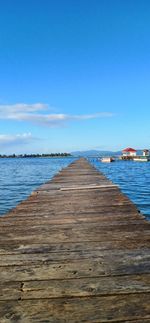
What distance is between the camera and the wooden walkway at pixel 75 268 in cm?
272

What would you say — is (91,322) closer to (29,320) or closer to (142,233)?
(29,320)

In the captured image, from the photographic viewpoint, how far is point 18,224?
6359mm

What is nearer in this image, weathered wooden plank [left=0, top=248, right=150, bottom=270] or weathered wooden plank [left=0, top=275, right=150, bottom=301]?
weathered wooden plank [left=0, top=275, right=150, bottom=301]

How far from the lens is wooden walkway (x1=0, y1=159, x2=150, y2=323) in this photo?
2.72 meters

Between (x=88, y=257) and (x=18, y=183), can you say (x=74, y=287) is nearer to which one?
(x=88, y=257)

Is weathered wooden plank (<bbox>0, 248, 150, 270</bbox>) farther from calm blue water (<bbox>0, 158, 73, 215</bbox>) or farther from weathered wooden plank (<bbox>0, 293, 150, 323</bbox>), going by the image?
calm blue water (<bbox>0, 158, 73, 215</bbox>)

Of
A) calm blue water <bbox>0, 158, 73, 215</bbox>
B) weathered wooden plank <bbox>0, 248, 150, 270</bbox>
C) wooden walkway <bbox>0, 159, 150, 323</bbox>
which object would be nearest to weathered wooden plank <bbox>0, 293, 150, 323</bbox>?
wooden walkway <bbox>0, 159, 150, 323</bbox>

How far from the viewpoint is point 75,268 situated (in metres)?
3.69

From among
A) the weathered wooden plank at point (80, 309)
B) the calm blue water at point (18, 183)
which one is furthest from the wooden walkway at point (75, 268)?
the calm blue water at point (18, 183)

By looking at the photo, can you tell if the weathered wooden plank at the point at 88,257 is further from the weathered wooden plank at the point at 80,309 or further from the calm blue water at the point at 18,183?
the calm blue water at the point at 18,183

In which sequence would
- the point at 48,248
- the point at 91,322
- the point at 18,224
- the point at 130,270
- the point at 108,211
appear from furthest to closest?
the point at 108,211 < the point at 18,224 < the point at 48,248 < the point at 130,270 < the point at 91,322

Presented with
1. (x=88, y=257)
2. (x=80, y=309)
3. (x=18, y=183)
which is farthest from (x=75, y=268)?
(x=18, y=183)

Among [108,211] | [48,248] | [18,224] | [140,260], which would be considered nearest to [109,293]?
[140,260]

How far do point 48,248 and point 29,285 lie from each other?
1.33 meters
